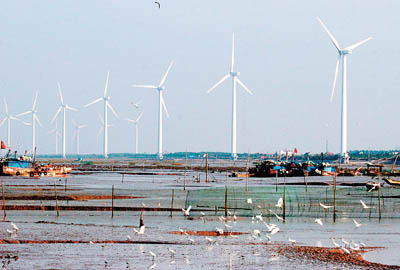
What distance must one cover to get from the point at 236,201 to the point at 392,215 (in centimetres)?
1428

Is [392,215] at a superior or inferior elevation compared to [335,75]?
inferior

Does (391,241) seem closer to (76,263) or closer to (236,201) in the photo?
(76,263)

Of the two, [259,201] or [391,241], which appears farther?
[259,201]

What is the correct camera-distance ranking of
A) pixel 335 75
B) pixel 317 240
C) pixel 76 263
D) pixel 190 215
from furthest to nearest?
pixel 335 75
pixel 190 215
pixel 317 240
pixel 76 263

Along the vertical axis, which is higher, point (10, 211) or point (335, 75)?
point (335, 75)

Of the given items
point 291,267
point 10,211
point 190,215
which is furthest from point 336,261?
point 10,211

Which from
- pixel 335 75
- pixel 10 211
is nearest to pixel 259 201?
pixel 10 211

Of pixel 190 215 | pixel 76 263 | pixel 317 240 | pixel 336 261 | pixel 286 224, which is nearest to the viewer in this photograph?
pixel 76 263

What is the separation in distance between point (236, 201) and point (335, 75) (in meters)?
44.4

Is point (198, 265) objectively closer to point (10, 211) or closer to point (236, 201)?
point (10, 211)

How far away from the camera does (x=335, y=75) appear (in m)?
102

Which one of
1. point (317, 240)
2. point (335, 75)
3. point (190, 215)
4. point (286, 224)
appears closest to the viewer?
point (317, 240)

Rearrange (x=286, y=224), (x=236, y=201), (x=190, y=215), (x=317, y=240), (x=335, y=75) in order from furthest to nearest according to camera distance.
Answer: (x=335, y=75) → (x=236, y=201) → (x=190, y=215) → (x=286, y=224) → (x=317, y=240)

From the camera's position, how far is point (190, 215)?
49.9 m
